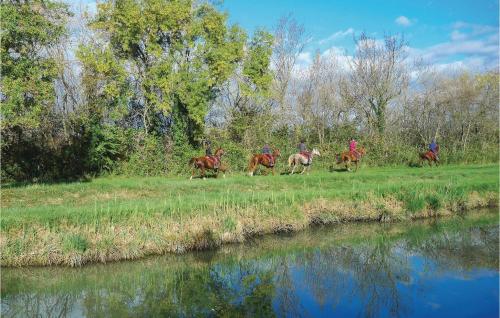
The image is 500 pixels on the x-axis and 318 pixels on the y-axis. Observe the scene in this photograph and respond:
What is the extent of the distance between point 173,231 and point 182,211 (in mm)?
988

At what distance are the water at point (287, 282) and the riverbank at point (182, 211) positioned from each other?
455 mm

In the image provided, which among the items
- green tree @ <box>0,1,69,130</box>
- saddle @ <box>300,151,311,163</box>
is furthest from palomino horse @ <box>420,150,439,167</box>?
green tree @ <box>0,1,69,130</box>

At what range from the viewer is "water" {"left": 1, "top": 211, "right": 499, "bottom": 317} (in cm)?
898

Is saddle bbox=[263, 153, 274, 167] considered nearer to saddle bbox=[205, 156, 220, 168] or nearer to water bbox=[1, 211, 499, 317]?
saddle bbox=[205, 156, 220, 168]

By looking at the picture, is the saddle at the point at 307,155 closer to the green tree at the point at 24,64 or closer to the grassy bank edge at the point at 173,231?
the grassy bank edge at the point at 173,231

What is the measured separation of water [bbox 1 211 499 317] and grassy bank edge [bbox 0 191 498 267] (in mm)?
321

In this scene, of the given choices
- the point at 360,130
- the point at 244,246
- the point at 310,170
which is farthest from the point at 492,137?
the point at 244,246

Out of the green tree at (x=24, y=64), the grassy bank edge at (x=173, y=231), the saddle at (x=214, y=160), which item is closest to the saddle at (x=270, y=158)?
the saddle at (x=214, y=160)

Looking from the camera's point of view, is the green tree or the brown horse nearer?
the green tree

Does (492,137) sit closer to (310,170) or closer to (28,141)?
(310,170)

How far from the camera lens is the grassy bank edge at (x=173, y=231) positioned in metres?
11.4

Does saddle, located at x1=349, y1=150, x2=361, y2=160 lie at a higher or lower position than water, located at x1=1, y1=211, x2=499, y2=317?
higher

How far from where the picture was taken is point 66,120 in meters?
25.8

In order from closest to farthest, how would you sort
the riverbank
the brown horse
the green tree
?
the riverbank, the green tree, the brown horse
